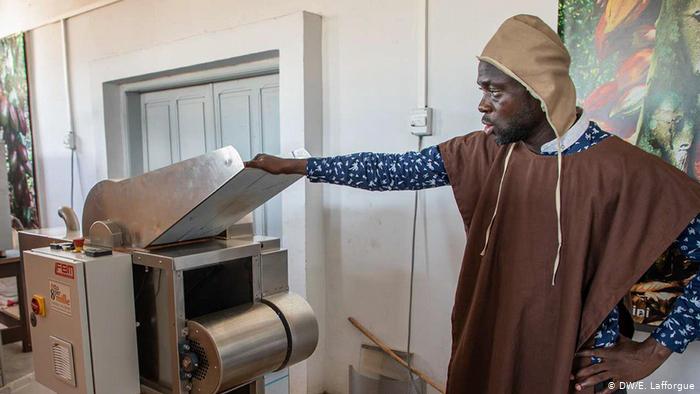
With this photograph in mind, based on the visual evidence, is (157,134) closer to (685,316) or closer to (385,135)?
(385,135)

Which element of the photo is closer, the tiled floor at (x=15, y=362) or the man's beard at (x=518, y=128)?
the man's beard at (x=518, y=128)

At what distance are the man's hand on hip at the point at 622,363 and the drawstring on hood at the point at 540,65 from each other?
0.23 metres

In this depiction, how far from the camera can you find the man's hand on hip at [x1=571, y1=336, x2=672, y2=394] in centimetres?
98

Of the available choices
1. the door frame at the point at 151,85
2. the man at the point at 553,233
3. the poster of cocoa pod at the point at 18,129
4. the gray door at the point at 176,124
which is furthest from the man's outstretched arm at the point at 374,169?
the poster of cocoa pod at the point at 18,129

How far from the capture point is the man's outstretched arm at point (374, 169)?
1216mm

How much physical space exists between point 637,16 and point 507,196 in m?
0.82

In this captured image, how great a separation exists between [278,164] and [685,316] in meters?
0.96

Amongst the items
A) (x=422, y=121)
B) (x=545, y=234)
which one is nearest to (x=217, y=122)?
(x=422, y=121)

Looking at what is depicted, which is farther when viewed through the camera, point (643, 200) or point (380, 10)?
point (380, 10)

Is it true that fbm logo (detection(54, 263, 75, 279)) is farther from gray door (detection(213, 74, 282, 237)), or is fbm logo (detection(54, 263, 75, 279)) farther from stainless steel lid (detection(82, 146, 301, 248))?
gray door (detection(213, 74, 282, 237))

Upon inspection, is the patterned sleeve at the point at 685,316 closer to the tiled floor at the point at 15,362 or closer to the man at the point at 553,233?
the man at the point at 553,233

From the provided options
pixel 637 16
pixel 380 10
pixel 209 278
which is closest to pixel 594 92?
pixel 637 16

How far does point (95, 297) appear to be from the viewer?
1.15 metres

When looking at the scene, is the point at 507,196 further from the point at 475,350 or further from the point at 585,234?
the point at 475,350
